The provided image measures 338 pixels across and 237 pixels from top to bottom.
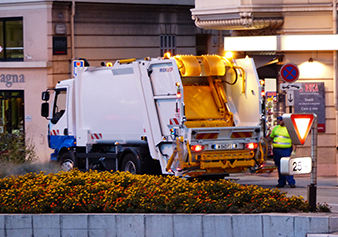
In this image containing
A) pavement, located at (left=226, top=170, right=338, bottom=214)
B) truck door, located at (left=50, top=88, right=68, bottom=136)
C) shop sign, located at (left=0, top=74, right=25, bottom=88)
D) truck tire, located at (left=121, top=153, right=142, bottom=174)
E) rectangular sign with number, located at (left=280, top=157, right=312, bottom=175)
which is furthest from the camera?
shop sign, located at (left=0, top=74, right=25, bottom=88)

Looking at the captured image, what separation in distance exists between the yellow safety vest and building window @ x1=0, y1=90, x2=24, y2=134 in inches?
491

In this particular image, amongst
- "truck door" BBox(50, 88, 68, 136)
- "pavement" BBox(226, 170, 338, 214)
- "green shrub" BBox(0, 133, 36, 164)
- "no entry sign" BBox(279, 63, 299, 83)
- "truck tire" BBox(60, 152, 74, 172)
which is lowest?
"pavement" BBox(226, 170, 338, 214)

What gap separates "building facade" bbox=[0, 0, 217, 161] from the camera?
25.2 meters

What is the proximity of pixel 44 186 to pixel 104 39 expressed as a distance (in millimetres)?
15606

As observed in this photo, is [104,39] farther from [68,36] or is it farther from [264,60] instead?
[264,60]

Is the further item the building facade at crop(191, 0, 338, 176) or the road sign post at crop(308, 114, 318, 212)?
the building facade at crop(191, 0, 338, 176)

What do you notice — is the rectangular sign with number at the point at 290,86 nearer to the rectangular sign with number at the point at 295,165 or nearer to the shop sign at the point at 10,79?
the rectangular sign with number at the point at 295,165

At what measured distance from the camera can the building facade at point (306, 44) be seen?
60.2 feet

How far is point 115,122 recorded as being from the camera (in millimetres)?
15953

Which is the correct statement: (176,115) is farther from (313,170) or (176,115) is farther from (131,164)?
(313,170)

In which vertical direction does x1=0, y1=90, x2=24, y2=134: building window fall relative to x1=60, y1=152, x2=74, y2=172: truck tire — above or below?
above

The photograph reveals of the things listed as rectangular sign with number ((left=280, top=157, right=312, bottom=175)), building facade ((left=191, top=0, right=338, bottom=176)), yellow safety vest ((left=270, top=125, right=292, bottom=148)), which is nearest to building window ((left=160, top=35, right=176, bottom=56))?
building facade ((left=191, top=0, right=338, bottom=176))

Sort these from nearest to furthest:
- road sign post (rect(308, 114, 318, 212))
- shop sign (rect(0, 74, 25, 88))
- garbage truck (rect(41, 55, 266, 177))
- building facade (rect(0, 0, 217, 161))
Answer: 1. road sign post (rect(308, 114, 318, 212))
2. garbage truck (rect(41, 55, 266, 177))
3. building facade (rect(0, 0, 217, 161))
4. shop sign (rect(0, 74, 25, 88))

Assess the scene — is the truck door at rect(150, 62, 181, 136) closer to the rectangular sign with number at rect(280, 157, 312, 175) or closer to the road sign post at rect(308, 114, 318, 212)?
the road sign post at rect(308, 114, 318, 212)
